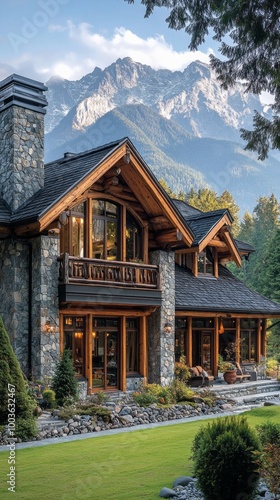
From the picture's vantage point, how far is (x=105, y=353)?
1834 centimetres

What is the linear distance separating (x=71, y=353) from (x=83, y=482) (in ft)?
30.2

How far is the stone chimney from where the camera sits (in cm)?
1670

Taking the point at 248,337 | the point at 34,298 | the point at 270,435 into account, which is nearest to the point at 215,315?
the point at 248,337

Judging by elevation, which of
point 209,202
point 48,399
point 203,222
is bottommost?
point 48,399

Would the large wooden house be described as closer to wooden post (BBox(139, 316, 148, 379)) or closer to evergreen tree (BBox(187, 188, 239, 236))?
wooden post (BBox(139, 316, 148, 379))

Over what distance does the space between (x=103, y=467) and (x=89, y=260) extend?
8.48 meters

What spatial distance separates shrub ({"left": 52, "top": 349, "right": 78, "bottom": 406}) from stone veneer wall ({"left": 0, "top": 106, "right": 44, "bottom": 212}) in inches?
177

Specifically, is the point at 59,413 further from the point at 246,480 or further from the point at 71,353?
the point at 246,480

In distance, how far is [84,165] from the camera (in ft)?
58.1

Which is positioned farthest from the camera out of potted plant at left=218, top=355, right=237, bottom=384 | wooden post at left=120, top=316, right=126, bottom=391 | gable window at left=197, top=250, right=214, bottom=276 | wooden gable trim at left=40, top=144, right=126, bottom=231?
gable window at left=197, top=250, right=214, bottom=276

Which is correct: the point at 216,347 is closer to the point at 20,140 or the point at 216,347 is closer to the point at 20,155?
the point at 20,155

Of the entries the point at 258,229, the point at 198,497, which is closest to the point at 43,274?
the point at 198,497

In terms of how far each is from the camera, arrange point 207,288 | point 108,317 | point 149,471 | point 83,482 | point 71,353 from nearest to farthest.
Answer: point 83,482, point 149,471, point 71,353, point 108,317, point 207,288

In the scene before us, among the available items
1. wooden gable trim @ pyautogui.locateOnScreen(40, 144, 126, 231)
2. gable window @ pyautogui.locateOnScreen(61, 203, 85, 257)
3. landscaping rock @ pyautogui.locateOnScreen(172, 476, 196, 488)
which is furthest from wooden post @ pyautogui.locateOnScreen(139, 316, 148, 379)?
landscaping rock @ pyautogui.locateOnScreen(172, 476, 196, 488)
